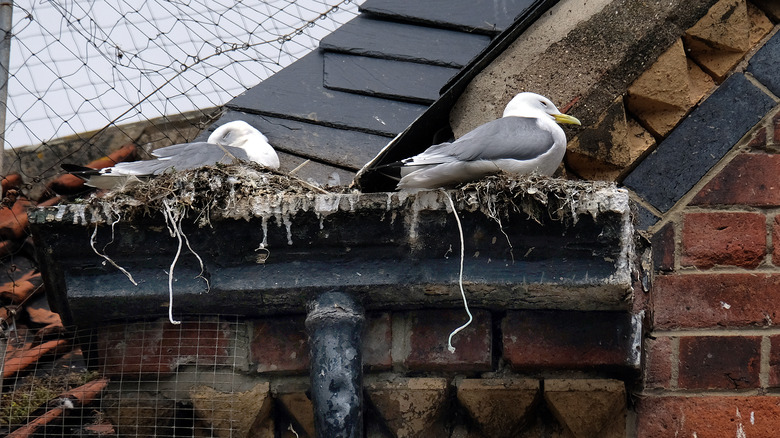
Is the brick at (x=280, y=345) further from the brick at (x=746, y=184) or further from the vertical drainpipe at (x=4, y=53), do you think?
the vertical drainpipe at (x=4, y=53)

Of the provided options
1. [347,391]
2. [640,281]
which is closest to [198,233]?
[347,391]

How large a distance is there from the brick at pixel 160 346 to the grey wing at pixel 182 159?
2.64 feet

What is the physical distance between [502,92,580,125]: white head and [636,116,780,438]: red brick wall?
1.72 ft

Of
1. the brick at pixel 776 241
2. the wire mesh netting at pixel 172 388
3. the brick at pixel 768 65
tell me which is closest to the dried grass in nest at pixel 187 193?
the wire mesh netting at pixel 172 388

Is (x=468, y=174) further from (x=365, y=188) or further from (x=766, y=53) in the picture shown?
(x=766, y=53)

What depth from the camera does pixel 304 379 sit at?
3930mm

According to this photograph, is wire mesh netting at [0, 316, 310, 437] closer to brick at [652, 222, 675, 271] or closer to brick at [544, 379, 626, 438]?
brick at [544, 379, 626, 438]

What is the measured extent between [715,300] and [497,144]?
0.93 m

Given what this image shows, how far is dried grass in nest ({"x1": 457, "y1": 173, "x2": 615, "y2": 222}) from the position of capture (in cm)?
359

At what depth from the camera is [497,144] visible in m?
3.93

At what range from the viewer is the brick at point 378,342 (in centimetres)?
388

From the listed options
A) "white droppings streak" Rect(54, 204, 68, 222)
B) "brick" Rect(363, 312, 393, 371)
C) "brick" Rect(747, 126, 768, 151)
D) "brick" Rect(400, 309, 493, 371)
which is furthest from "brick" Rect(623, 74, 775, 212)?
"white droppings streak" Rect(54, 204, 68, 222)

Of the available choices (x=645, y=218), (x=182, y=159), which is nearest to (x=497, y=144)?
(x=645, y=218)

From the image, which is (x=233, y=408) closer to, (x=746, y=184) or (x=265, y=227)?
(x=265, y=227)
